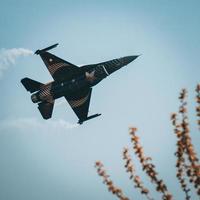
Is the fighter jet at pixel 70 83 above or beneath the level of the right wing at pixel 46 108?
above

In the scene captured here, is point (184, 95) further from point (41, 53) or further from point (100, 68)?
point (41, 53)

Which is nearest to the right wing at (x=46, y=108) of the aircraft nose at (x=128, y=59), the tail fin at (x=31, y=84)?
the tail fin at (x=31, y=84)

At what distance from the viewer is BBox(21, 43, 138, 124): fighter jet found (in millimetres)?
42438

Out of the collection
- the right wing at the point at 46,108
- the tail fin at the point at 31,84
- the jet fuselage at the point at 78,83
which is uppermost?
the tail fin at the point at 31,84

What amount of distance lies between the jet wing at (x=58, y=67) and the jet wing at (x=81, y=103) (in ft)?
11.6

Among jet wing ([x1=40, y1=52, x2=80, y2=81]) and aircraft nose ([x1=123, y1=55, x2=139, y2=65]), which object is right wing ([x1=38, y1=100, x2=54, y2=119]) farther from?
aircraft nose ([x1=123, y1=55, x2=139, y2=65])

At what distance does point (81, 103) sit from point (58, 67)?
18.7ft

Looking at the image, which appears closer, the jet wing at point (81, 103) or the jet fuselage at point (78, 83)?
the jet fuselage at point (78, 83)

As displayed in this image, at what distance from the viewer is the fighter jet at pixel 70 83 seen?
4244 centimetres

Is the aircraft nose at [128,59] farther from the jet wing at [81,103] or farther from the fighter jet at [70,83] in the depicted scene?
the jet wing at [81,103]

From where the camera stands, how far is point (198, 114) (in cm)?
1308

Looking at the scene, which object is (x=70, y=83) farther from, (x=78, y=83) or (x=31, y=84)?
(x=31, y=84)

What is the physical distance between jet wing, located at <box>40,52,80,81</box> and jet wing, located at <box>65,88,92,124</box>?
3522 mm

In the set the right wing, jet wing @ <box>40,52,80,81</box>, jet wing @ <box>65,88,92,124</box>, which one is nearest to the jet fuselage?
jet wing @ <box>40,52,80,81</box>
